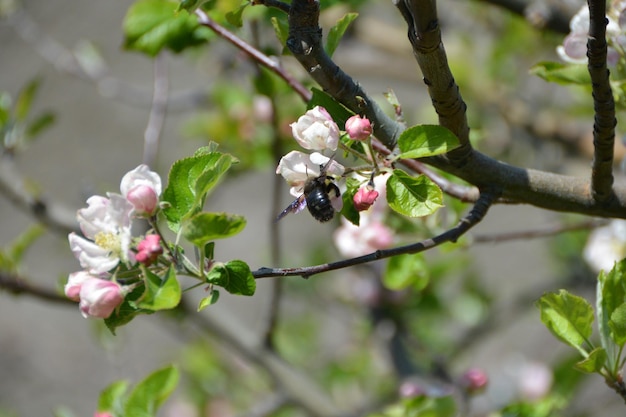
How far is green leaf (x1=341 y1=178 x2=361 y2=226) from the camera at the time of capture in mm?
722

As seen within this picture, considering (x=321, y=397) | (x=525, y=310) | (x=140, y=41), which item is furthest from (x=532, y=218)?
(x=140, y=41)

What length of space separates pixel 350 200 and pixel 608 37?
0.35 meters

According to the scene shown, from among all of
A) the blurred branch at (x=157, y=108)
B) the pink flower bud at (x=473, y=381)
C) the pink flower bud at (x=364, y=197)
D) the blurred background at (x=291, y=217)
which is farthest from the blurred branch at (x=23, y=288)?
the pink flower bud at (x=364, y=197)

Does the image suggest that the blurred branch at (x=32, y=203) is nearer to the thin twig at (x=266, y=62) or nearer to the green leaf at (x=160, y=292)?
the thin twig at (x=266, y=62)

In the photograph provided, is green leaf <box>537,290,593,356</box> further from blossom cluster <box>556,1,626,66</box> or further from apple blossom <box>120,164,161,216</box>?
apple blossom <box>120,164,161,216</box>

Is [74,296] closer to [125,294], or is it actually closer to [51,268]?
[125,294]

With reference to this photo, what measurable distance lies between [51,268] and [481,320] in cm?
302

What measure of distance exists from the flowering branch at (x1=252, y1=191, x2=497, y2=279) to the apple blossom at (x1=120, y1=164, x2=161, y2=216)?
0.40 feet

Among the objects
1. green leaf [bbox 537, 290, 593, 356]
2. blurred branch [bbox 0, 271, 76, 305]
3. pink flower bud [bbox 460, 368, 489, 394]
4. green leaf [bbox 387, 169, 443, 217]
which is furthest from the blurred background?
green leaf [bbox 387, 169, 443, 217]

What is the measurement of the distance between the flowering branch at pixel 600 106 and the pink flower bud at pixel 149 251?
431mm

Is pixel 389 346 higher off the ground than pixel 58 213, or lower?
lower

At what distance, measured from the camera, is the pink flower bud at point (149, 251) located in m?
0.67

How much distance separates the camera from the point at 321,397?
1.66 meters

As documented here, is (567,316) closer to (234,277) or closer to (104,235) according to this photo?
(234,277)
